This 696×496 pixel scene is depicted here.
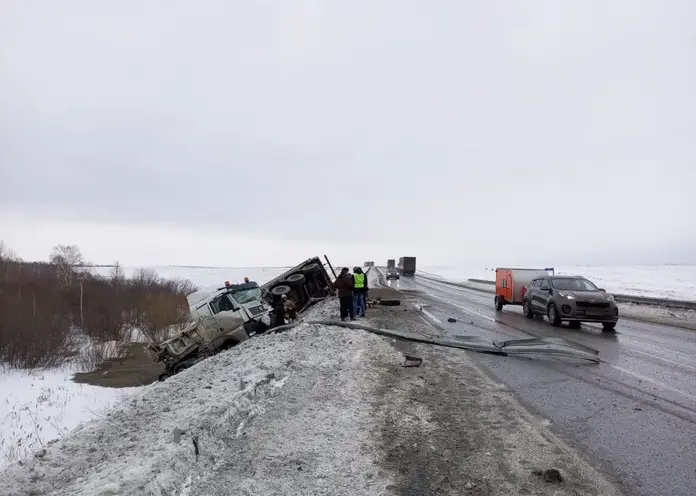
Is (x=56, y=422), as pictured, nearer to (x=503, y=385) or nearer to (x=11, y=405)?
(x=11, y=405)

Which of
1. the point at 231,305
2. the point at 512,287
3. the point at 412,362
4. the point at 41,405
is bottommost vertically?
the point at 41,405

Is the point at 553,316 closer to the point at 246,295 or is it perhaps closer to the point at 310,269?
the point at 310,269

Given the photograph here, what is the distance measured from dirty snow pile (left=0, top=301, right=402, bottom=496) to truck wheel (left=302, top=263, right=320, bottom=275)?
42.8 feet

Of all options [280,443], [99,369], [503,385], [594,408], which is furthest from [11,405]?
[594,408]

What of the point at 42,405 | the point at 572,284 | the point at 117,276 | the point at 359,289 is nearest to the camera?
the point at 42,405

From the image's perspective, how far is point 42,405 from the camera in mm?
15211

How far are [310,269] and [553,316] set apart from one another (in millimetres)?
10867

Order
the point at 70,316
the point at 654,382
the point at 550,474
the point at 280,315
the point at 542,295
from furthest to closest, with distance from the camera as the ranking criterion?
the point at 70,316 → the point at 542,295 → the point at 280,315 → the point at 654,382 → the point at 550,474

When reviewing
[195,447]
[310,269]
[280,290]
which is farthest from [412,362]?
[310,269]

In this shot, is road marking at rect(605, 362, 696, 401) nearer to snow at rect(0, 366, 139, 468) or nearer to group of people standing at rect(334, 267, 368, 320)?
group of people standing at rect(334, 267, 368, 320)

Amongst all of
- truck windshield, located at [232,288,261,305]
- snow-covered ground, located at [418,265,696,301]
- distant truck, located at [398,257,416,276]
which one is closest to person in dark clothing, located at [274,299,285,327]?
truck windshield, located at [232,288,261,305]

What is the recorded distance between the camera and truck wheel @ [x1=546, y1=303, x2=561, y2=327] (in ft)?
49.5

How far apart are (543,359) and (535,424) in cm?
448

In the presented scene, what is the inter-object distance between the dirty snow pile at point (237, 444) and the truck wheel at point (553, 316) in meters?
9.95
